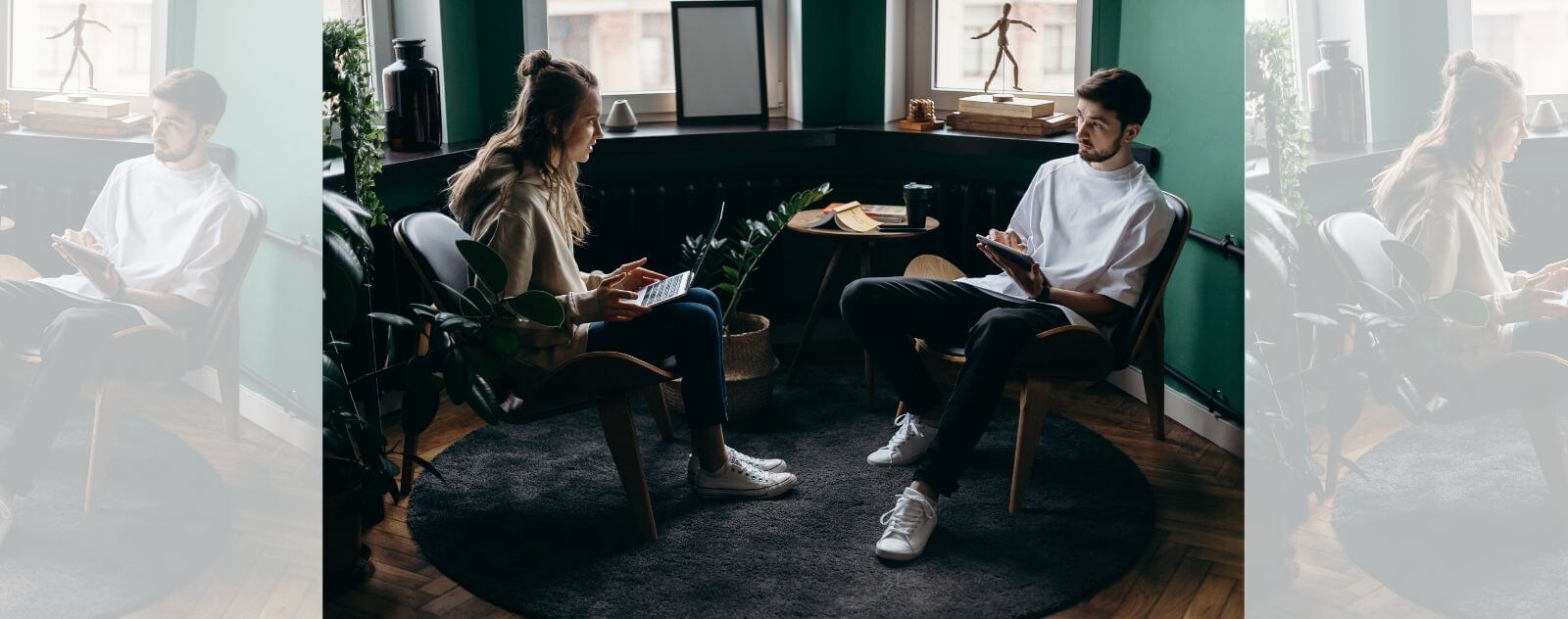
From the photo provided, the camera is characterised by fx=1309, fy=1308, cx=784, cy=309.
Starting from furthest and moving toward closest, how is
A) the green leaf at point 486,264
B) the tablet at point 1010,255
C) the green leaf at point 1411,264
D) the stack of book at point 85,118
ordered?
the tablet at point 1010,255
the green leaf at point 486,264
the green leaf at point 1411,264
the stack of book at point 85,118

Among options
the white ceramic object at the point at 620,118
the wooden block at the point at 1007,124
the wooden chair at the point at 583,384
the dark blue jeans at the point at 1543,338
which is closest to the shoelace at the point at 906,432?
the wooden chair at the point at 583,384

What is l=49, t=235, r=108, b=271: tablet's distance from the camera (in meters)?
1.61

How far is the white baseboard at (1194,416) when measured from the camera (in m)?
3.52

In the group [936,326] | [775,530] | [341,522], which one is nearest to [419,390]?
[341,522]

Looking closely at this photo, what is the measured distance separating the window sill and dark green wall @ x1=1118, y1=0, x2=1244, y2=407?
0.66 ft

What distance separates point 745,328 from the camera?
12.7ft

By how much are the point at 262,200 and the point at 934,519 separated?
1.75 metres

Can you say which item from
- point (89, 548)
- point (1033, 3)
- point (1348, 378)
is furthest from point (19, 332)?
point (1033, 3)

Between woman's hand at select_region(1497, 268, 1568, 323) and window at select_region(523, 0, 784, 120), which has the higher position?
window at select_region(523, 0, 784, 120)

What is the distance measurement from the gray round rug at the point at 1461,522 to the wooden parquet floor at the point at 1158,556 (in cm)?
81

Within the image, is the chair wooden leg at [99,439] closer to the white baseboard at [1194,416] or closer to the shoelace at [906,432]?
the shoelace at [906,432]

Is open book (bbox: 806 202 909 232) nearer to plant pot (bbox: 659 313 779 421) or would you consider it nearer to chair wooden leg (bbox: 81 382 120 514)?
plant pot (bbox: 659 313 779 421)

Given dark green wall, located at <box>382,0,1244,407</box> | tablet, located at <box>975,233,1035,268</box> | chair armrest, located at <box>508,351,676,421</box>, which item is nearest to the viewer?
chair armrest, located at <box>508,351,676,421</box>

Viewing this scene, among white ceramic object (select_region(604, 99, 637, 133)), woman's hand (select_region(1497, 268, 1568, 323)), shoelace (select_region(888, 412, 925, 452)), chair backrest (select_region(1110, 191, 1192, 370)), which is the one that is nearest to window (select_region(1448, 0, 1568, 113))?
woman's hand (select_region(1497, 268, 1568, 323))
